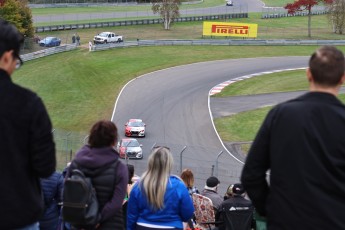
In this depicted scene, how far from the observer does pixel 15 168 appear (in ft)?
13.8

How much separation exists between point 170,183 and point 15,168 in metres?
2.24

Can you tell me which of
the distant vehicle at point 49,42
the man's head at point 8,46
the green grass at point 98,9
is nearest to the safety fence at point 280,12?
the green grass at point 98,9

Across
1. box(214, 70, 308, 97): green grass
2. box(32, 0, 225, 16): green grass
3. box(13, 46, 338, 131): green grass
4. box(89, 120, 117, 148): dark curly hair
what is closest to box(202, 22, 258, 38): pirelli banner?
box(13, 46, 338, 131): green grass

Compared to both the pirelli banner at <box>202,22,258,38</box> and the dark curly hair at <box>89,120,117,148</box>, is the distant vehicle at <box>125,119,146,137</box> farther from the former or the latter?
the pirelli banner at <box>202,22,258,38</box>

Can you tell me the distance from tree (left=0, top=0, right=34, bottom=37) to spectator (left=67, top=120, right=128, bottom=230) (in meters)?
49.4

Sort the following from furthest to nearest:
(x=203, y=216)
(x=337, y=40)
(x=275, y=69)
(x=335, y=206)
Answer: (x=337, y=40) → (x=275, y=69) → (x=203, y=216) → (x=335, y=206)

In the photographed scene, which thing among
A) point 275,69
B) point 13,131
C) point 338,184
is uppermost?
point 13,131

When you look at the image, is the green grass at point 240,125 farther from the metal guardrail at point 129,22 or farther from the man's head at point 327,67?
the metal guardrail at point 129,22

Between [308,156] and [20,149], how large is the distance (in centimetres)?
196

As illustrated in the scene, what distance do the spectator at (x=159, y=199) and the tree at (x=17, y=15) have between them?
4911 centimetres

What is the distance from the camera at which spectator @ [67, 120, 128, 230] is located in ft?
17.8

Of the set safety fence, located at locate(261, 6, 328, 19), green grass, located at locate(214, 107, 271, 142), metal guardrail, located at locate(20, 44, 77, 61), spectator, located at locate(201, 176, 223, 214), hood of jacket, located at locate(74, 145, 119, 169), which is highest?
safety fence, located at locate(261, 6, 328, 19)

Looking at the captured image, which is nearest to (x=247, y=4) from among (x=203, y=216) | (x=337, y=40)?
(x=337, y=40)

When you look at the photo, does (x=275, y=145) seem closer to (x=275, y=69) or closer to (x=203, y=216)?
(x=203, y=216)
